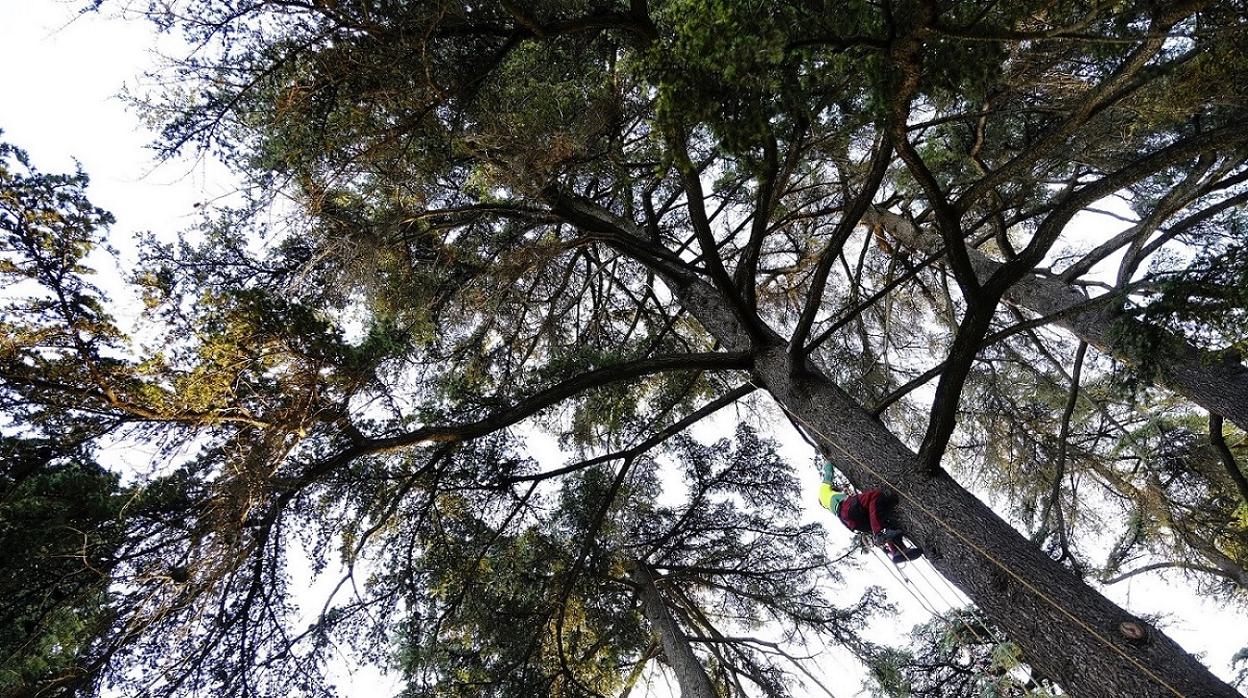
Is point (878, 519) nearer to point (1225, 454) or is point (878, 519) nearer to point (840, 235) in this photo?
point (840, 235)

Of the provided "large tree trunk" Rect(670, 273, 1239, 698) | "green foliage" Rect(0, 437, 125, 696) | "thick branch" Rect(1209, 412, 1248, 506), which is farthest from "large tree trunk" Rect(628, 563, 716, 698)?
"green foliage" Rect(0, 437, 125, 696)

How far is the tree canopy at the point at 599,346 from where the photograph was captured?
3.19 m

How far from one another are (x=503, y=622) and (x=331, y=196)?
172 inches

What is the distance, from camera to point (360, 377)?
4062mm

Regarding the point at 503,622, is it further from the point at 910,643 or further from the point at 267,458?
the point at 910,643

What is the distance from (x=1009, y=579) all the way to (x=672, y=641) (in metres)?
4.28

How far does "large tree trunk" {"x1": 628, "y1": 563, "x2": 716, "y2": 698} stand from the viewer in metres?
6.41

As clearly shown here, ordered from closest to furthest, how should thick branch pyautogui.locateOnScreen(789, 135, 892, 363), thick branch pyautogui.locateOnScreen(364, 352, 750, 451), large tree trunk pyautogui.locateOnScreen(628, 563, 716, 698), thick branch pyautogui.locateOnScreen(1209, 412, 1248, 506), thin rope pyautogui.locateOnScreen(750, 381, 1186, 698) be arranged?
thin rope pyautogui.locateOnScreen(750, 381, 1186, 698) → thick branch pyautogui.locateOnScreen(789, 135, 892, 363) → thick branch pyautogui.locateOnScreen(1209, 412, 1248, 506) → thick branch pyautogui.locateOnScreen(364, 352, 750, 451) → large tree trunk pyautogui.locateOnScreen(628, 563, 716, 698)

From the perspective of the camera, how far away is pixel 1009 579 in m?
3.26

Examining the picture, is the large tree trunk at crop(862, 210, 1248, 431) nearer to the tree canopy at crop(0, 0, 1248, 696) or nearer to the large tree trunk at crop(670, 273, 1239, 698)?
the tree canopy at crop(0, 0, 1248, 696)

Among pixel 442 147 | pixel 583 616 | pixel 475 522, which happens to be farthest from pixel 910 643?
pixel 442 147

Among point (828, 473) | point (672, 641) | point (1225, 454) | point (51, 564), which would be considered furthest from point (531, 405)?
point (1225, 454)

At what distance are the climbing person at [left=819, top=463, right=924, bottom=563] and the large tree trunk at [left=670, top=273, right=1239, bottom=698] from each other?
0.08m

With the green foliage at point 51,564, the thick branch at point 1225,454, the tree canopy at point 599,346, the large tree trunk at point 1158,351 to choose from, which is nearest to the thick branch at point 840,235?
the tree canopy at point 599,346
